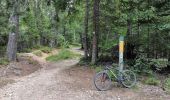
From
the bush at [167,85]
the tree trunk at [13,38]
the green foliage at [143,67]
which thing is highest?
the tree trunk at [13,38]

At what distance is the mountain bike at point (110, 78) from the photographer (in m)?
11.0

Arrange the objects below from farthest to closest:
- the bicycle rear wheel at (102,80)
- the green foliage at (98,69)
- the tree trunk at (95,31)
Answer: the tree trunk at (95,31) → the green foliage at (98,69) → the bicycle rear wheel at (102,80)

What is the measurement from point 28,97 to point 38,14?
1170 inches

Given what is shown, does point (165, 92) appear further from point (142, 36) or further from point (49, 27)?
point (49, 27)

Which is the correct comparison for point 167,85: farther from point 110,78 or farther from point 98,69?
point 98,69


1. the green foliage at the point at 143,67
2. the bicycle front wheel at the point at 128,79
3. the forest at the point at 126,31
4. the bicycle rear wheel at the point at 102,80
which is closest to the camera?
the bicycle rear wheel at the point at 102,80

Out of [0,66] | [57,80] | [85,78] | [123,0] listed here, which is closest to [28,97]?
[57,80]

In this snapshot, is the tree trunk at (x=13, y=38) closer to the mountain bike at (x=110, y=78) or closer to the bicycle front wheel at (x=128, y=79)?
the mountain bike at (x=110, y=78)

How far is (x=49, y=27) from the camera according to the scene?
132 ft

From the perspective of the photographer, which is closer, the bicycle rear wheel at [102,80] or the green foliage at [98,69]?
the bicycle rear wheel at [102,80]

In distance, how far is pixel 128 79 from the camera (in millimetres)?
11469

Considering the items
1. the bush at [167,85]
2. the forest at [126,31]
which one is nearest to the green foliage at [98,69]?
the forest at [126,31]

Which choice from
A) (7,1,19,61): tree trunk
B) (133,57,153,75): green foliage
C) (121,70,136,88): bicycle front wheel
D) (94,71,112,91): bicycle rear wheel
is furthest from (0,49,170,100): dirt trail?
(7,1,19,61): tree trunk

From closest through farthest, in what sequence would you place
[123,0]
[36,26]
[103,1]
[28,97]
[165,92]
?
1. [28,97]
2. [165,92]
3. [123,0]
4. [103,1]
5. [36,26]
